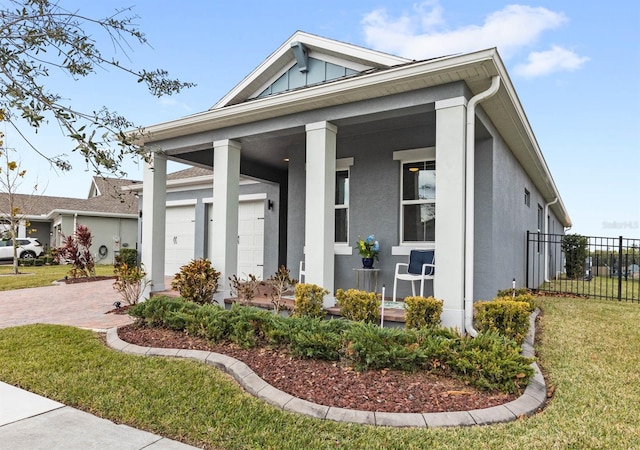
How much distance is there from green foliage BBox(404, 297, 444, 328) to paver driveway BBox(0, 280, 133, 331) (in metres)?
4.42

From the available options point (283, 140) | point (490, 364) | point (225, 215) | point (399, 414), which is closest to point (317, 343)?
point (399, 414)

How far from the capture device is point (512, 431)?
2863mm

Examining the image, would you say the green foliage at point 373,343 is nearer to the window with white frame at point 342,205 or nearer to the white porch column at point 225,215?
the white porch column at point 225,215

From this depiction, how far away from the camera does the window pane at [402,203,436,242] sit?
23.2ft

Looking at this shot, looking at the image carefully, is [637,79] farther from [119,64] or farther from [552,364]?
[119,64]

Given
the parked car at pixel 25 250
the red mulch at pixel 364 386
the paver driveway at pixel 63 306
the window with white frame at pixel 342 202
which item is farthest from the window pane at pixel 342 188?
the parked car at pixel 25 250

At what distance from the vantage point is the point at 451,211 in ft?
16.4

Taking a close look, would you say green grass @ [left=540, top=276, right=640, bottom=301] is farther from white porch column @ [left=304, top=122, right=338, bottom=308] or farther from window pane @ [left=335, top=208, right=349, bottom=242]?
white porch column @ [left=304, top=122, right=338, bottom=308]

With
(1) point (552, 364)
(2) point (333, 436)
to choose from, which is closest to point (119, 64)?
(2) point (333, 436)

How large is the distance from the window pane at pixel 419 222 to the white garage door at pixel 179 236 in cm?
798

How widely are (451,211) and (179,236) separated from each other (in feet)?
34.3

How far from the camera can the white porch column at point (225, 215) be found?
7.06m

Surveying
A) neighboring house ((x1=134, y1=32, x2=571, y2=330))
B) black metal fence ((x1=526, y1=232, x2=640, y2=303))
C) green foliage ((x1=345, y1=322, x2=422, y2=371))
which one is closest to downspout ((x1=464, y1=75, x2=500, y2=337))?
neighboring house ((x1=134, y1=32, x2=571, y2=330))

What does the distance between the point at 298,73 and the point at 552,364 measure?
698 centimetres
